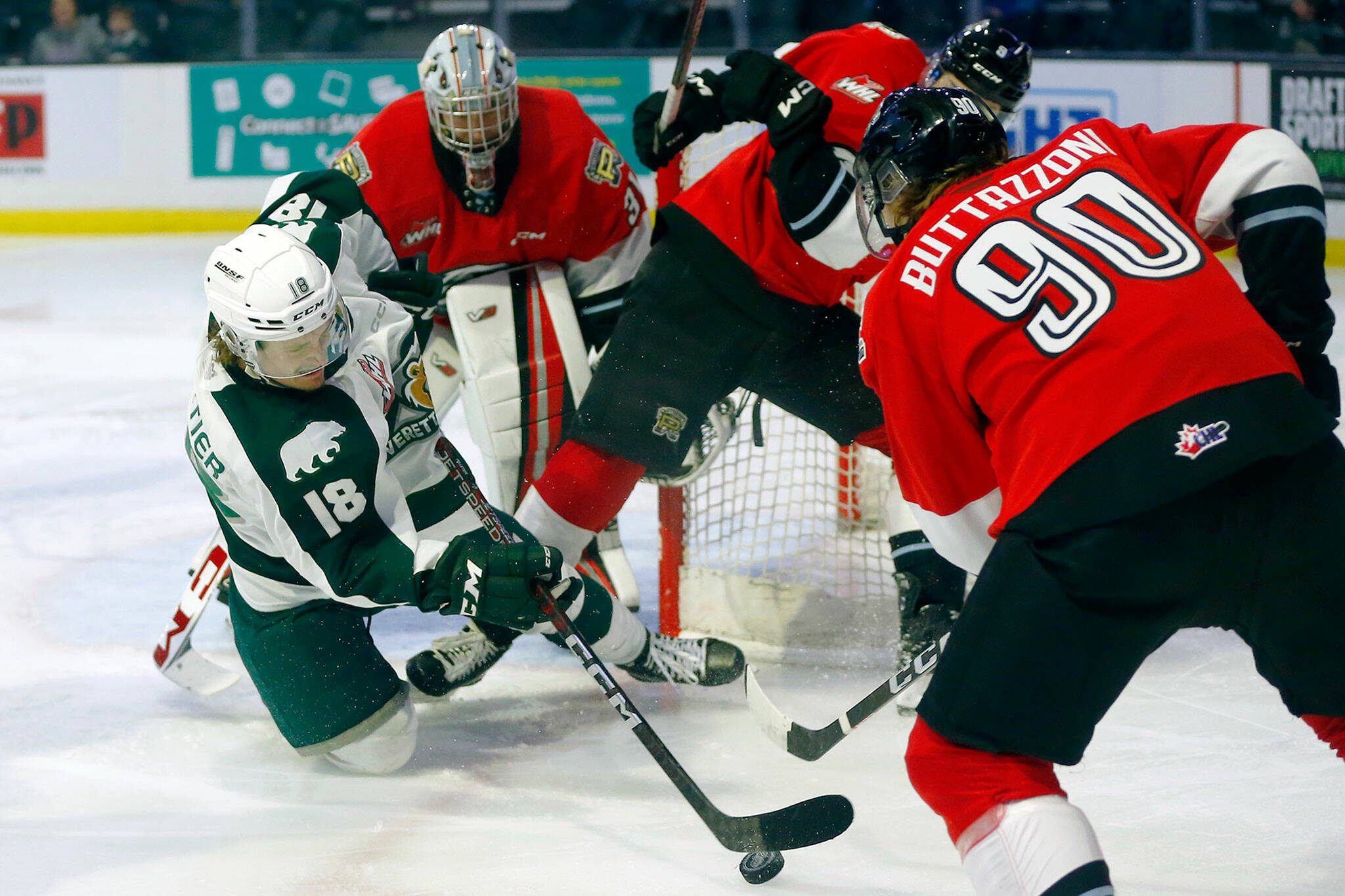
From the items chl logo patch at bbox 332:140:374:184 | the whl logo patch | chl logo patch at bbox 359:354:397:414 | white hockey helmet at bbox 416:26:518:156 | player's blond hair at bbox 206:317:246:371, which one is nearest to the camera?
the whl logo patch

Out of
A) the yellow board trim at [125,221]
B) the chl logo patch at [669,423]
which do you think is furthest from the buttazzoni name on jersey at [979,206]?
the yellow board trim at [125,221]

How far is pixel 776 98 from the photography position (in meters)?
2.20

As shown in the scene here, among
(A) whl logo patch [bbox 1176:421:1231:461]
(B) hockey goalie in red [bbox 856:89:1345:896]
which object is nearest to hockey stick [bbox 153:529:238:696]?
(B) hockey goalie in red [bbox 856:89:1345:896]

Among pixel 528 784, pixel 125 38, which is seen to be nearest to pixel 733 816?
pixel 528 784

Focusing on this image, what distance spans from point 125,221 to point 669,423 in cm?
518

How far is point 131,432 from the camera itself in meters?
4.07

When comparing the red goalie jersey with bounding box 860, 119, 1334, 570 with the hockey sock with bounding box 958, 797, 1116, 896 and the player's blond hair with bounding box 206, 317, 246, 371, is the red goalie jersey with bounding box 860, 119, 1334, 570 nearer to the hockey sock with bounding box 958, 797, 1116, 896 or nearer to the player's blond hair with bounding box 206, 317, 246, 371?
the hockey sock with bounding box 958, 797, 1116, 896

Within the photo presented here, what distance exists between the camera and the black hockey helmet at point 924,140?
1.46 m

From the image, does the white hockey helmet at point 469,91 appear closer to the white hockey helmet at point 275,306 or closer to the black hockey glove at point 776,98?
the black hockey glove at point 776,98

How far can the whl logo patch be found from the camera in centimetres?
123

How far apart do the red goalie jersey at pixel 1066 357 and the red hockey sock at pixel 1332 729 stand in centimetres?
30

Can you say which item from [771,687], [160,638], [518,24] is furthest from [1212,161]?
[518,24]

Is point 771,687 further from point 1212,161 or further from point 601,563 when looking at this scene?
point 1212,161

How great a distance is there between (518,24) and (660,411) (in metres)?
4.74
